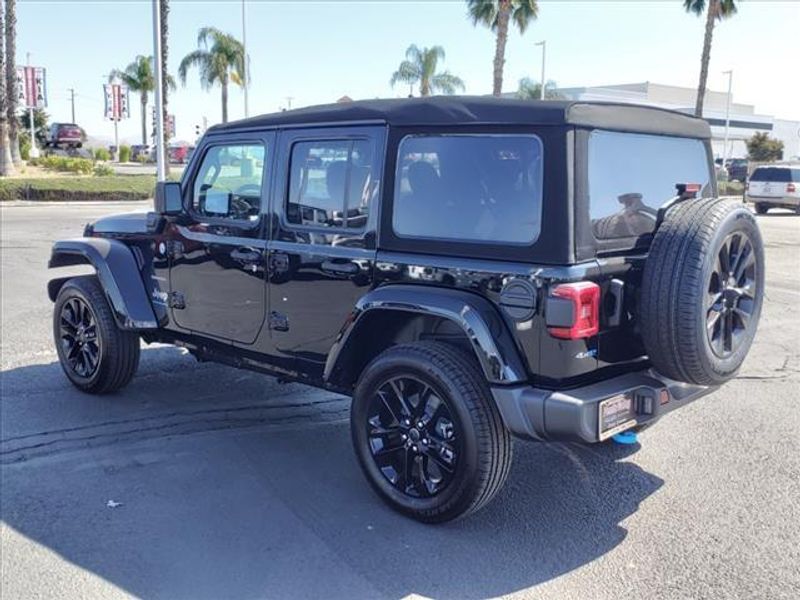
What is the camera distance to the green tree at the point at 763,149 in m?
55.3

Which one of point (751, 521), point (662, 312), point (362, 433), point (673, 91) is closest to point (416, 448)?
point (362, 433)

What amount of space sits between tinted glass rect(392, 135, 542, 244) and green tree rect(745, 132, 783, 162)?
57.9 meters

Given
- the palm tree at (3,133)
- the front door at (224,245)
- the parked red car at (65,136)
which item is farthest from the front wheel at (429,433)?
the parked red car at (65,136)

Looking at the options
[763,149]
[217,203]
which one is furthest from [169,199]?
[763,149]

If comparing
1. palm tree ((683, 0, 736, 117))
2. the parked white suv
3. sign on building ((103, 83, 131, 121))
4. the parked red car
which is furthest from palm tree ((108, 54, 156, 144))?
the parked white suv

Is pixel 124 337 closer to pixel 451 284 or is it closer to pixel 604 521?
pixel 451 284

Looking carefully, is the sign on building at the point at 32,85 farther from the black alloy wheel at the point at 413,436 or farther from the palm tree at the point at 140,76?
the black alloy wheel at the point at 413,436

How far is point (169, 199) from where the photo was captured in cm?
502

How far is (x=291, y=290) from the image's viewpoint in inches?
171

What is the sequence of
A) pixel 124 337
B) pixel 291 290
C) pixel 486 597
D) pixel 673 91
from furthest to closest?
pixel 673 91
pixel 124 337
pixel 291 290
pixel 486 597

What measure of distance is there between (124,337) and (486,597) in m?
3.35

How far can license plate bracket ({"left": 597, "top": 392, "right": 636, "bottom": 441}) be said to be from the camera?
11.1 feet

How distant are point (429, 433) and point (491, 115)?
1513 mm

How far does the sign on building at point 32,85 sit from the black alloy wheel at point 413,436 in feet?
143
